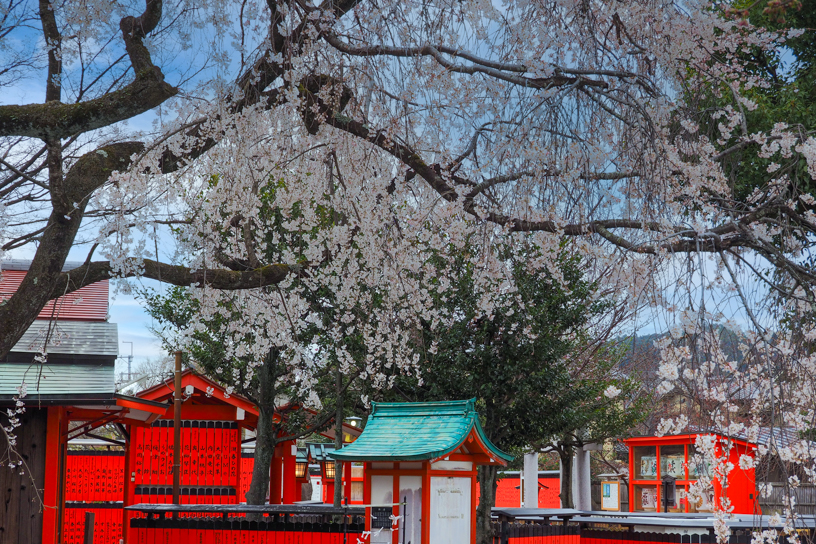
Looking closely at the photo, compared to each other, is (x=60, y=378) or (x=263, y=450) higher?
(x=60, y=378)

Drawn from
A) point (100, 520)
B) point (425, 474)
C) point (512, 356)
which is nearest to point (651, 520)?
point (512, 356)

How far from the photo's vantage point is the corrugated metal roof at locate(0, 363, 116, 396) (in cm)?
848

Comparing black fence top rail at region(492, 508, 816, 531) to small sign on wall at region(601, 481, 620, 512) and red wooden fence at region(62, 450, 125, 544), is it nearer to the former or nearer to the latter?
red wooden fence at region(62, 450, 125, 544)

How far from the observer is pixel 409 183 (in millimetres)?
6348

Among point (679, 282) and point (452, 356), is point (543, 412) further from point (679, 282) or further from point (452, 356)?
point (679, 282)

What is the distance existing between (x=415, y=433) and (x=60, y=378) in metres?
4.58

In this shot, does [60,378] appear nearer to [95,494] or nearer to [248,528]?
[248,528]

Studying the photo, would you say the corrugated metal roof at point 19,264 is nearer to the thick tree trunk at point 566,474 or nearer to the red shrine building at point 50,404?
the red shrine building at point 50,404

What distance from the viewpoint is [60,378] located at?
8953 millimetres

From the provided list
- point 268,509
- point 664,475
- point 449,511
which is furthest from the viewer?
point 664,475

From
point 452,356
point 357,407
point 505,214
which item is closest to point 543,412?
point 452,356

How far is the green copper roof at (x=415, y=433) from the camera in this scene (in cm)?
836

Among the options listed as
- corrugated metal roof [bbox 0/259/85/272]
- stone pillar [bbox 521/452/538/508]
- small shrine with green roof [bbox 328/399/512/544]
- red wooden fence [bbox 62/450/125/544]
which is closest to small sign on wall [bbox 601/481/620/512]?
stone pillar [bbox 521/452/538/508]

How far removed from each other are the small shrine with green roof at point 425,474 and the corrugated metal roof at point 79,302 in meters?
4.75
